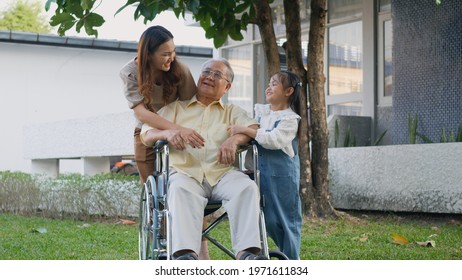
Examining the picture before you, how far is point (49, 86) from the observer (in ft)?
73.0

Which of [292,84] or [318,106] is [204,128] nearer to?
[292,84]

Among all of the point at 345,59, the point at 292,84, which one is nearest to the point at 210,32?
the point at 292,84

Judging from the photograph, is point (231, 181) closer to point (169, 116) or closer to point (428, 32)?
point (169, 116)

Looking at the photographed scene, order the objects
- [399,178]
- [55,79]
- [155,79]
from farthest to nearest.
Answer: [55,79]
[399,178]
[155,79]

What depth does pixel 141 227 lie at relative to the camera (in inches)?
195

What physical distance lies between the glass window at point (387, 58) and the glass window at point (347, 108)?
2.35 feet

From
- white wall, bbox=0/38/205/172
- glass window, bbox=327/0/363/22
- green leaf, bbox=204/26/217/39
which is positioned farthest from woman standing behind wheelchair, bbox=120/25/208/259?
white wall, bbox=0/38/205/172

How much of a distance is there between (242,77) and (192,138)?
1173cm

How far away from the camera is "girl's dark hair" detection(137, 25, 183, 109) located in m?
4.63

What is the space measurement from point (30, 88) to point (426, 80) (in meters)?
13.8

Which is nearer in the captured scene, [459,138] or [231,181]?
[231,181]

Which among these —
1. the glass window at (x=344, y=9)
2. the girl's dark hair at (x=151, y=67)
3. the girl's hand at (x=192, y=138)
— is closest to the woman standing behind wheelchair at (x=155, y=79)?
the girl's dark hair at (x=151, y=67)

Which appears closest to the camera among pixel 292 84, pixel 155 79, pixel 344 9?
pixel 292 84
